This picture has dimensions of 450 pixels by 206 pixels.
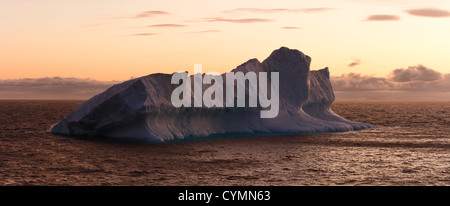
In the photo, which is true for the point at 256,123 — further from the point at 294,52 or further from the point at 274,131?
the point at 294,52

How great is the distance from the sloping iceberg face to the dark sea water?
1.84 m

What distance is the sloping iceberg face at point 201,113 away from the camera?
33.3 metres

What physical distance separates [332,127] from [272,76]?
7480 millimetres

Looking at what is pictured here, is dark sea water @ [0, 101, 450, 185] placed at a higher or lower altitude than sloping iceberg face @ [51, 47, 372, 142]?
lower

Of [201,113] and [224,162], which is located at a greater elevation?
[201,113]

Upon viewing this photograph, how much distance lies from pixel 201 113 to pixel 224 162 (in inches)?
525

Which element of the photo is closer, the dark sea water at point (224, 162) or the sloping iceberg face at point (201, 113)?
the dark sea water at point (224, 162)

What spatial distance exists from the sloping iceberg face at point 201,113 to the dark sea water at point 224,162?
6.03ft

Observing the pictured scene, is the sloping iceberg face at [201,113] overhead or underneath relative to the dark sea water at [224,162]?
overhead

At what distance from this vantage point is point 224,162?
24438mm

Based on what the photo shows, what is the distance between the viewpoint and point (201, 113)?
37.5 metres

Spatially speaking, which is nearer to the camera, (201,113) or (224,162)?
(224,162)

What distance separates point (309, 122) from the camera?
143 ft

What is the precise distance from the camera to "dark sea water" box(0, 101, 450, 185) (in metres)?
20.0
